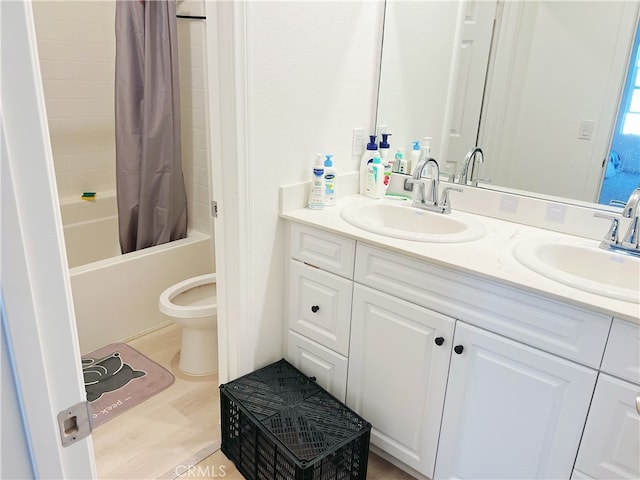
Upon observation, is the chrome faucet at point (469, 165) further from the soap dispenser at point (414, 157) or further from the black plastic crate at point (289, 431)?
the black plastic crate at point (289, 431)

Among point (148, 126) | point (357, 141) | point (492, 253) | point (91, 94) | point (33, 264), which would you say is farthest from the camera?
point (91, 94)

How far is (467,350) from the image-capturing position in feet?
4.60

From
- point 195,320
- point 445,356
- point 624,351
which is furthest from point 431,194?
point 195,320

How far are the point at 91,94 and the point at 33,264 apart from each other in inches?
108

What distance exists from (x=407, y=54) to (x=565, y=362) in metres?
1.42

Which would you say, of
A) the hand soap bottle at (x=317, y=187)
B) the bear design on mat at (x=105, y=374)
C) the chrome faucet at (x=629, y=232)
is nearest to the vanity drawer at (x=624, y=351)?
the chrome faucet at (x=629, y=232)

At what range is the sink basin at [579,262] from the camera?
133cm

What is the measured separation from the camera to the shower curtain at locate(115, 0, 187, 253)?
2371mm

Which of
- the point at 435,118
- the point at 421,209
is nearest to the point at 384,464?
the point at 421,209

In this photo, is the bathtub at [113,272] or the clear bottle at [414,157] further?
the bathtub at [113,272]

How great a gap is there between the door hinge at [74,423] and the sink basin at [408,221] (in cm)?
109

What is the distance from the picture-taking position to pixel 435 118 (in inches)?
80.3

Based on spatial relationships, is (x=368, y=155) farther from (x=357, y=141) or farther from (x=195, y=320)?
(x=195, y=320)

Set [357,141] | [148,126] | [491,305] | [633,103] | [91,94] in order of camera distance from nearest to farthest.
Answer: [491,305] < [633,103] < [357,141] < [148,126] < [91,94]
